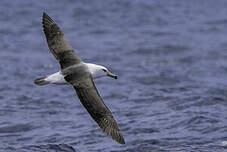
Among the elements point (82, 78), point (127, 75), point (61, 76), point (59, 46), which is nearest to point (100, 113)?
point (82, 78)

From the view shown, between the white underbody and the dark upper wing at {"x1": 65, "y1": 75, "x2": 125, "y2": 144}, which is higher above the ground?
the white underbody

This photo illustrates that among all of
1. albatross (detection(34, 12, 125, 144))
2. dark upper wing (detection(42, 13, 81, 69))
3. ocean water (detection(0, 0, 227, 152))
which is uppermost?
dark upper wing (detection(42, 13, 81, 69))

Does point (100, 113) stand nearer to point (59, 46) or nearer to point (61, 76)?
point (61, 76)

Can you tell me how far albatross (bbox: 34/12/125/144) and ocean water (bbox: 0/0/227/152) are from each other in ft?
4.40

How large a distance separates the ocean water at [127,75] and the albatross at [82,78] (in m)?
1.34

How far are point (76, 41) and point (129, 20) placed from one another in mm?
4152

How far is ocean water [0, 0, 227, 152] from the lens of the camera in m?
11.8

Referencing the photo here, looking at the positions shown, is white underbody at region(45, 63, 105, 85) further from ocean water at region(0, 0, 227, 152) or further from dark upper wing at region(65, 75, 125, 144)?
ocean water at region(0, 0, 227, 152)

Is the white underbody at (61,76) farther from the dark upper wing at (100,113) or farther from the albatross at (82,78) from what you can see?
the dark upper wing at (100,113)

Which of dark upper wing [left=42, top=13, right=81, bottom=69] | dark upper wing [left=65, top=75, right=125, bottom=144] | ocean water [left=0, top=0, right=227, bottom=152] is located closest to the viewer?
dark upper wing [left=65, top=75, right=125, bottom=144]

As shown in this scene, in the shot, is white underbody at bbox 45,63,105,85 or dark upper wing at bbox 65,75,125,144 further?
white underbody at bbox 45,63,105,85

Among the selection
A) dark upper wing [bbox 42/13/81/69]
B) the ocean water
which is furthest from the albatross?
the ocean water

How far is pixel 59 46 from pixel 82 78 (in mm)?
1254

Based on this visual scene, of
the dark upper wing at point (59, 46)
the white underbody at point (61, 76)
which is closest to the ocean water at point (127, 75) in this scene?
the white underbody at point (61, 76)
